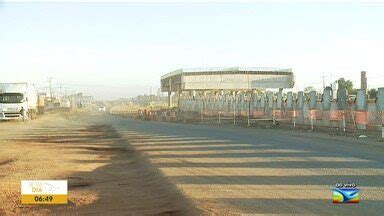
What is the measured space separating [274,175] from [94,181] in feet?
15.3

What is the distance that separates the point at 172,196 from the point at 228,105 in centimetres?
5546

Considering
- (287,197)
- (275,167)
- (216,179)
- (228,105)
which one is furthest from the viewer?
(228,105)

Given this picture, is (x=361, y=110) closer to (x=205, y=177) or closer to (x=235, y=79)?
(x=205, y=177)

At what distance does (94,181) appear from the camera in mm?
13773

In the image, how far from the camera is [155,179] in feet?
44.5

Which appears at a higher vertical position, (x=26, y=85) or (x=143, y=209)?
(x=26, y=85)

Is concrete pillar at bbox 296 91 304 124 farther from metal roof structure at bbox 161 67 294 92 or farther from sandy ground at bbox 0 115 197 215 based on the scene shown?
metal roof structure at bbox 161 67 294 92

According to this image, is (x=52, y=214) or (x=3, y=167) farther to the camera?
(x=3, y=167)

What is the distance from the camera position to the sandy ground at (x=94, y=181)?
31.8ft

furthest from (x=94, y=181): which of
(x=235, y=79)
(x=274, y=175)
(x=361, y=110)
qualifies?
(x=235, y=79)

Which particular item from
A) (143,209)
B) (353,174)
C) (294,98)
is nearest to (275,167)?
(353,174)

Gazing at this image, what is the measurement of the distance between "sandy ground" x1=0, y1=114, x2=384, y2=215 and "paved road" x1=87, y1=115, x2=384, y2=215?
2cm

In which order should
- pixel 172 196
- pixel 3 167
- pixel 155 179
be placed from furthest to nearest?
pixel 3 167 < pixel 155 179 < pixel 172 196

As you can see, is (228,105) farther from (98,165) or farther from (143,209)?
(143,209)
